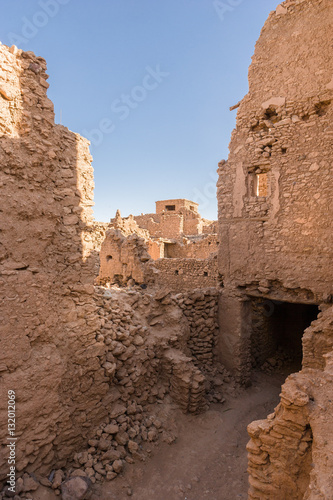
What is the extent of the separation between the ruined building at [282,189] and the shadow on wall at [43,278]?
3805 mm

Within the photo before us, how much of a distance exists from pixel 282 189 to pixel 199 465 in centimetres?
579

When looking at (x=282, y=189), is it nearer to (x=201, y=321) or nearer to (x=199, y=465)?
(x=201, y=321)

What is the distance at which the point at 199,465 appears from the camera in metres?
4.86

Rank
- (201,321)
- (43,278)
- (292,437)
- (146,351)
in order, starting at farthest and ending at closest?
(201,321), (146,351), (43,278), (292,437)

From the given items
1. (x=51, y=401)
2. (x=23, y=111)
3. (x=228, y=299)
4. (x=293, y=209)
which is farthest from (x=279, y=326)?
(x=23, y=111)

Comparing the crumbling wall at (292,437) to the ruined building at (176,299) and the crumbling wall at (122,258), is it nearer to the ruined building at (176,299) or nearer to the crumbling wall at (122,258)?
the ruined building at (176,299)

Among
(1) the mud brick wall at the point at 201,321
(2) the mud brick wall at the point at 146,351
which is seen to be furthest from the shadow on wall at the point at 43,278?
(1) the mud brick wall at the point at 201,321

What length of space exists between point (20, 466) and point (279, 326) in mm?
7468

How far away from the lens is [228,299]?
7469mm

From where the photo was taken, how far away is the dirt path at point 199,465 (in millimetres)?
4305

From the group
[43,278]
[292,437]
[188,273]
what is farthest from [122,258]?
[292,437]

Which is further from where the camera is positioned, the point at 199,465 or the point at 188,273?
the point at 188,273

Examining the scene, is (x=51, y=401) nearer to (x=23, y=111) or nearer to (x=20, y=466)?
(x=20, y=466)

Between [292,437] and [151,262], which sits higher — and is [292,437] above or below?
below
